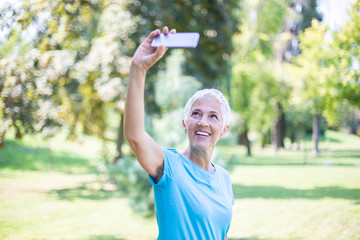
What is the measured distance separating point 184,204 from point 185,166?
18cm

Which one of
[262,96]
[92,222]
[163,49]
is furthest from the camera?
[262,96]

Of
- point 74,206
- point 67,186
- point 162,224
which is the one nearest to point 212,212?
point 162,224

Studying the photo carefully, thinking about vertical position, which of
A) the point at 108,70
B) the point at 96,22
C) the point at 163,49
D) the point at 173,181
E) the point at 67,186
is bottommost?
the point at 67,186

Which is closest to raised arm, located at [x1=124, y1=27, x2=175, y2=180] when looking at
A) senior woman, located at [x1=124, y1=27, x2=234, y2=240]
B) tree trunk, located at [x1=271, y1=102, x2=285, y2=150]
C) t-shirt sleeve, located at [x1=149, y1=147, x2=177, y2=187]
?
senior woman, located at [x1=124, y1=27, x2=234, y2=240]

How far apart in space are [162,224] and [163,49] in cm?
78

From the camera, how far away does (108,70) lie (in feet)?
25.7

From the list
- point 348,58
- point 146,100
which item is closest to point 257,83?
point 146,100

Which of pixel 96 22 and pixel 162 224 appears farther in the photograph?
pixel 96 22

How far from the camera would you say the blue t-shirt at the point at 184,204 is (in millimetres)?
1609

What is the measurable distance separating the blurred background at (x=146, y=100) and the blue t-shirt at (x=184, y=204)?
2.06 metres

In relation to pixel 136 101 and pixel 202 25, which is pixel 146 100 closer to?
pixel 202 25

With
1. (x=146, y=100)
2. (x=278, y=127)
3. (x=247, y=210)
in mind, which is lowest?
(x=247, y=210)

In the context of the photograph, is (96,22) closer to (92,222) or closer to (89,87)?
(89,87)

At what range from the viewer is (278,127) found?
71.7ft
